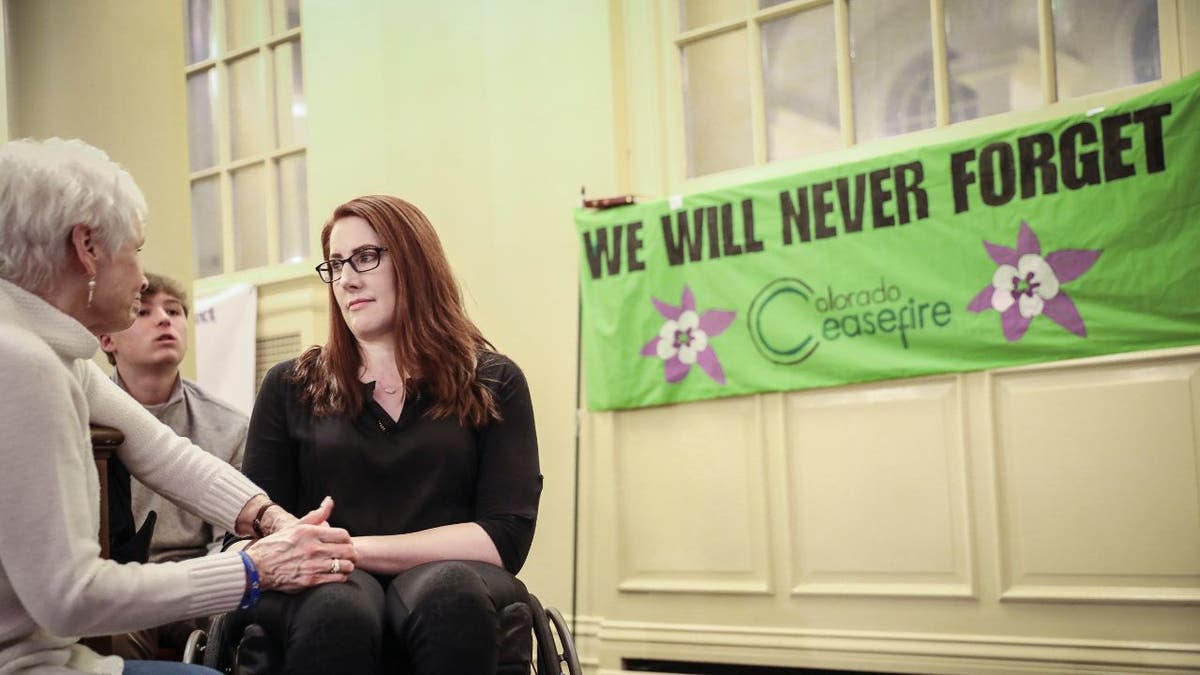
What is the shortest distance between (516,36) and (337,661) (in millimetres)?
3083

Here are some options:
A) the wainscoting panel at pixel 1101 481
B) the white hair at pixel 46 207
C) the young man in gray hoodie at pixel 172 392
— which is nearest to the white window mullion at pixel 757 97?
the wainscoting panel at pixel 1101 481

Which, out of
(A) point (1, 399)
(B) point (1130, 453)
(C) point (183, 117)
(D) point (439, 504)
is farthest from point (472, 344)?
(B) point (1130, 453)

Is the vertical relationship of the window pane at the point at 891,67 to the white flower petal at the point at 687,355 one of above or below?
above

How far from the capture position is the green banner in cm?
290

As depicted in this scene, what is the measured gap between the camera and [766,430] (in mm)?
3643

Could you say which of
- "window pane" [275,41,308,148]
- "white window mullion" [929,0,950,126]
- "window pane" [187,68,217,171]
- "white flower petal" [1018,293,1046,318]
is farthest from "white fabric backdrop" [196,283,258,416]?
"white flower petal" [1018,293,1046,318]

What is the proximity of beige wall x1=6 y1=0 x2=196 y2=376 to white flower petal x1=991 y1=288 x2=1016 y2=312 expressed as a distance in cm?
202

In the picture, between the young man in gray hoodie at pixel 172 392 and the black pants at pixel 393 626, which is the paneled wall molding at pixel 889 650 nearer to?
the young man in gray hoodie at pixel 172 392

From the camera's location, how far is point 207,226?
17.6ft

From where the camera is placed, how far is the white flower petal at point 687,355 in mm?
3686

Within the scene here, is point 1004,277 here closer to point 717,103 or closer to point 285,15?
point 717,103

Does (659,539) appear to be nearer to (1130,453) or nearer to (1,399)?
(1130,453)

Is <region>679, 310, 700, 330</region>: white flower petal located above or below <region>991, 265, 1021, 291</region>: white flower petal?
below

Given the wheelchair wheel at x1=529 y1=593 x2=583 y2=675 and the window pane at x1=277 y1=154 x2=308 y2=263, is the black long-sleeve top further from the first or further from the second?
the window pane at x1=277 y1=154 x2=308 y2=263
